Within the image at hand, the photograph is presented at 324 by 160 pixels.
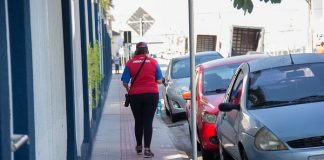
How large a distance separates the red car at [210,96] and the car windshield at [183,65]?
4263mm

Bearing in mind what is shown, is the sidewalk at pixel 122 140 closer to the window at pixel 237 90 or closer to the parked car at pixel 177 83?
the parked car at pixel 177 83

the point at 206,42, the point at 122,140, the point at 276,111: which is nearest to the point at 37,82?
the point at 276,111

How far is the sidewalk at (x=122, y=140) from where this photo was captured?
11.1 meters

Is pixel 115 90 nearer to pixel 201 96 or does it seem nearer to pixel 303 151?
pixel 201 96

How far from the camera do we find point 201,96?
11.6 meters

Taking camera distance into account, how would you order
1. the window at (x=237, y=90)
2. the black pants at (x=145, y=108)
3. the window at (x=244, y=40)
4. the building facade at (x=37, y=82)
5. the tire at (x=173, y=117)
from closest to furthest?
the building facade at (x=37, y=82)
the window at (x=237, y=90)
the black pants at (x=145, y=108)
the tire at (x=173, y=117)
the window at (x=244, y=40)

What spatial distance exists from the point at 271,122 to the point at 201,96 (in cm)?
487

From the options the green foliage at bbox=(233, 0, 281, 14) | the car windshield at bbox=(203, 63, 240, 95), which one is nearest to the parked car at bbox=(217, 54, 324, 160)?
the green foliage at bbox=(233, 0, 281, 14)

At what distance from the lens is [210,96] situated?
11.4 meters

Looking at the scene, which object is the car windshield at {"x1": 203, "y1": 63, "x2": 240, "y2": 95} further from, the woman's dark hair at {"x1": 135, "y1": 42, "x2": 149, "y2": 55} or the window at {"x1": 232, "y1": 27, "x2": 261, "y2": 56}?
the window at {"x1": 232, "y1": 27, "x2": 261, "y2": 56}

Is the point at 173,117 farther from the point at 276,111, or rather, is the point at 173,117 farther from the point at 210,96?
the point at 276,111

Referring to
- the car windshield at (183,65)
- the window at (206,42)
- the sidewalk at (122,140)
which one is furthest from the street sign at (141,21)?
the window at (206,42)

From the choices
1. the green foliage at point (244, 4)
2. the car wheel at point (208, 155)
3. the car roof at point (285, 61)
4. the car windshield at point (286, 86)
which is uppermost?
the green foliage at point (244, 4)

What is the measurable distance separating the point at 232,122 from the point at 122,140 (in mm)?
5417
